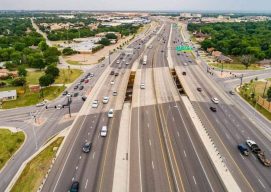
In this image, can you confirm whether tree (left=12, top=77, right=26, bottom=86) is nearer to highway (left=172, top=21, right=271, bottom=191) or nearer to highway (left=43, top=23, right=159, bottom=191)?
highway (left=43, top=23, right=159, bottom=191)

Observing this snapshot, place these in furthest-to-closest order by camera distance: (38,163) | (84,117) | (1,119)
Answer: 1. (1,119)
2. (84,117)
3. (38,163)

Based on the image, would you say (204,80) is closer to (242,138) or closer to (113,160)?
(242,138)

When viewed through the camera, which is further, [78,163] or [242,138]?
[242,138]

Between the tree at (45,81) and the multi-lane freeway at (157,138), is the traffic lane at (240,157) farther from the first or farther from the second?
the tree at (45,81)

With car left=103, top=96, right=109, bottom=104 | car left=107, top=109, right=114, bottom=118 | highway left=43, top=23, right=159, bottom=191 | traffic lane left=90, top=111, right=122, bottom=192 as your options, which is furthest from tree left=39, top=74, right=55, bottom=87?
traffic lane left=90, top=111, right=122, bottom=192

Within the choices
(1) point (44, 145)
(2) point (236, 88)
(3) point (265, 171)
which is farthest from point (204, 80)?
(1) point (44, 145)

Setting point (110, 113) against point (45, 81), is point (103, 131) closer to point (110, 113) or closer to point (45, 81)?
point (110, 113)
